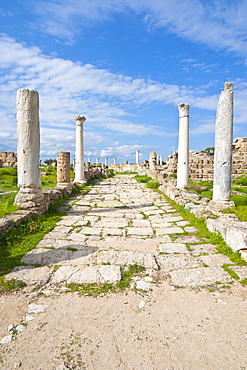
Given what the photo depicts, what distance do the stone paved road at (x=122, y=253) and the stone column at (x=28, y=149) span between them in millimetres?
1145

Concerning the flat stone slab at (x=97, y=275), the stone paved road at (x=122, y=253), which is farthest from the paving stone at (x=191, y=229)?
the flat stone slab at (x=97, y=275)

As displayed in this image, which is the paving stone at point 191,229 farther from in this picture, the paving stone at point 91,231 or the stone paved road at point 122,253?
the paving stone at point 91,231

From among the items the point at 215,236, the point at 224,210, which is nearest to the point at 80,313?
the point at 215,236

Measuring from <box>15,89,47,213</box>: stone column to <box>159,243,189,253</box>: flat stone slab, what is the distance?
156 inches

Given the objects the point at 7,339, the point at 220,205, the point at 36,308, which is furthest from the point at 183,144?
the point at 7,339

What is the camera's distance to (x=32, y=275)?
3.72m

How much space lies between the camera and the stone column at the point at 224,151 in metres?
7.02

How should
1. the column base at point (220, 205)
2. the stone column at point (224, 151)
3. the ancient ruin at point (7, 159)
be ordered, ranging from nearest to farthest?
1. the column base at point (220, 205)
2. the stone column at point (224, 151)
3. the ancient ruin at point (7, 159)

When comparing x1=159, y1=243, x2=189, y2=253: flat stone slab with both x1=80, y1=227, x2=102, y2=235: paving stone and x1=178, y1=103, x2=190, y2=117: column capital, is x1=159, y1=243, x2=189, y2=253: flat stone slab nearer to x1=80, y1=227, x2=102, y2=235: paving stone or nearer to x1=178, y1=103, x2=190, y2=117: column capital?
x1=80, y1=227, x2=102, y2=235: paving stone

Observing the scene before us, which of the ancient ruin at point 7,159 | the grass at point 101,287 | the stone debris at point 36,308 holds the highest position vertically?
the ancient ruin at point 7,159

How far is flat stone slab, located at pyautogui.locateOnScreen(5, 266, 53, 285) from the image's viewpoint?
357cm

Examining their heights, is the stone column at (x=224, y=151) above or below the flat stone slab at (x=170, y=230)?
above

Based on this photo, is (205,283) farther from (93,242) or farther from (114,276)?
(93,242)

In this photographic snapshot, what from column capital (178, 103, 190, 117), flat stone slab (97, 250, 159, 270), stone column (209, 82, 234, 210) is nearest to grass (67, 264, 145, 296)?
flat stone slab (97, 250, 159, 270)
